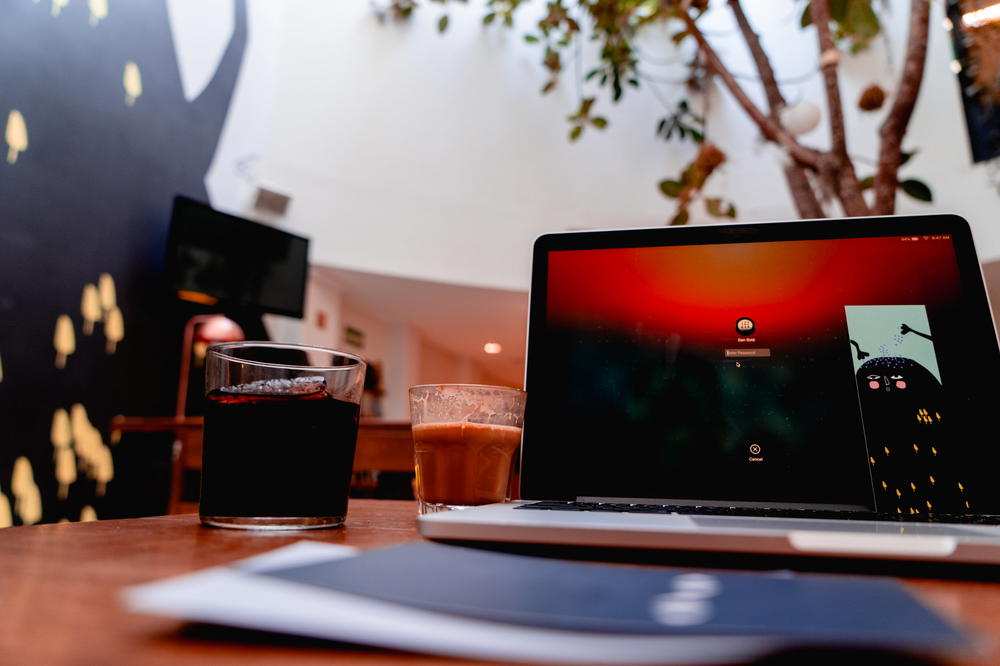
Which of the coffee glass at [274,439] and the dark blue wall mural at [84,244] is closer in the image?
the coffee glass at [274,439]

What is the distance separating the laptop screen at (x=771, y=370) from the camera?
63 cm

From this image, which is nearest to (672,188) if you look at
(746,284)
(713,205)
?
(713,205)

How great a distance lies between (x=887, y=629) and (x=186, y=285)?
12.1 feet

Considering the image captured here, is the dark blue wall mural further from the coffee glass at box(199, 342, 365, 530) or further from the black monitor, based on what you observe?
the coffee glass at box(199, 342, 365, 530)

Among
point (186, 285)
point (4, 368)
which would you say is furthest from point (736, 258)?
point (186, 285)

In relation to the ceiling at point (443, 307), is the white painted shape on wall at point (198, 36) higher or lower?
higher

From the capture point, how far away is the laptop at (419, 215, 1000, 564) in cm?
63

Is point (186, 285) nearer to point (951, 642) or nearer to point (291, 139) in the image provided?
point (291, 139)

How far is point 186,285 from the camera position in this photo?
340cm

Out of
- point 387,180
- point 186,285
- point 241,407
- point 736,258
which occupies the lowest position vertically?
point 241,407

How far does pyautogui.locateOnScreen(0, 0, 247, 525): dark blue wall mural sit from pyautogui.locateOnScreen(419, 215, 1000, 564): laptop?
110 inches

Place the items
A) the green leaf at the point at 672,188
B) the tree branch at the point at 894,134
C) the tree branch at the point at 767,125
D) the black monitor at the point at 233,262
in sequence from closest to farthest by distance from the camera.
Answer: the tree branch at the point at 894,134 → the tree branch at the point at 767,125 → the green leaf at the point at 672,188 → the black monitor at the point at 233,262

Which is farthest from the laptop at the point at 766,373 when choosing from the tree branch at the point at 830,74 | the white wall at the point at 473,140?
the white wall at the point at 473,140

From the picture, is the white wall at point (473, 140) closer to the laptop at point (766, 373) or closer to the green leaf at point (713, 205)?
the green leaf at point (713, 205)
